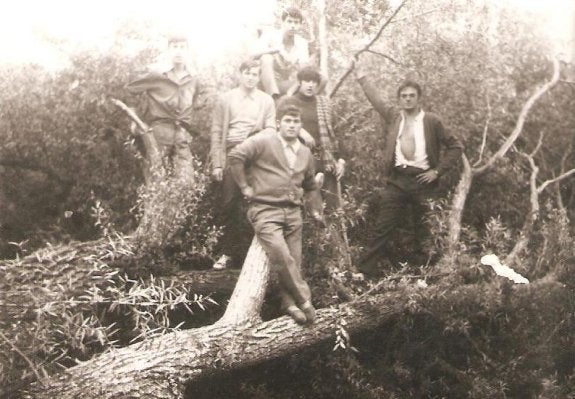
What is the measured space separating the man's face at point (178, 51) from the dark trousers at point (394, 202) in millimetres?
2513

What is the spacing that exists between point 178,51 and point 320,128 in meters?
1.70

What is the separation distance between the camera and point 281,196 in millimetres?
5242

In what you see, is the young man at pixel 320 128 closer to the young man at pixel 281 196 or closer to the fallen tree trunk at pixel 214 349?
the young man at pixel 281 196

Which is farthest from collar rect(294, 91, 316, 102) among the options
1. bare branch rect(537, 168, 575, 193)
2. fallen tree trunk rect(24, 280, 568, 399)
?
bare branch rect(537, 168, 575, 193)

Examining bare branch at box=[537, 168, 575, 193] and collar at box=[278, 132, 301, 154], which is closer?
collar at box=[278, 132, 301, 154]

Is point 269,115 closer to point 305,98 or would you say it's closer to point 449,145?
point 305,98

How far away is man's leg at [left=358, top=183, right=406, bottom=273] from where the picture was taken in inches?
238

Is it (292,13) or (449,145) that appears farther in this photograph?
(292,13)

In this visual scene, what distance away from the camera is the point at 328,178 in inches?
250

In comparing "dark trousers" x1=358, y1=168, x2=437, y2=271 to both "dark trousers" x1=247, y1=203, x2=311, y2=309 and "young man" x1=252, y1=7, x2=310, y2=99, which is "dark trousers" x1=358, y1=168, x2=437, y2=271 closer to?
"dark trousers" x1=247, y1=203, x2=311, y2=309

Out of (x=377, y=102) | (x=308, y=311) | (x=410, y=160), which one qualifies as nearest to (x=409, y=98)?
(x=377, y=102)

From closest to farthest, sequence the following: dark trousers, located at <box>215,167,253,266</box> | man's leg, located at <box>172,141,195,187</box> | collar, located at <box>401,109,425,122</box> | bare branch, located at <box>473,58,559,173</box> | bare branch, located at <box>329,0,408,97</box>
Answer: collar, located at <box>401,109,425,122</box>, man's leg, located at <box>172,141,195,187</box>, dark trousers, located at <box>215,167,253,266</box>, bare branch, located at <box>329,0,408,97</box>, bare branch, located at <box>473,58,559,173</box>

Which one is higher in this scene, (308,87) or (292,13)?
(292,13)

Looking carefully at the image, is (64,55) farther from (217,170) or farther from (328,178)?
(328,178)
